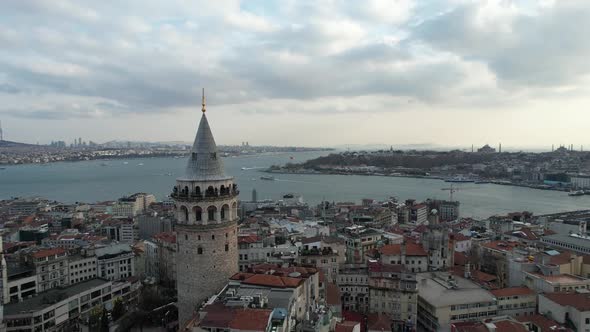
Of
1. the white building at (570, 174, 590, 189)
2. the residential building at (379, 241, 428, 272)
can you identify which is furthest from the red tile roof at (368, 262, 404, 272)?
the white building at (570, 174, 590, 189)

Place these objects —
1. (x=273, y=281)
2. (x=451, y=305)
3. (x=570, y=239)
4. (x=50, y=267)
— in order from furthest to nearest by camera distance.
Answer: (x=570, y=239)
(x=50, y=267)
(x=451, y=305)
(x=273, y=281)

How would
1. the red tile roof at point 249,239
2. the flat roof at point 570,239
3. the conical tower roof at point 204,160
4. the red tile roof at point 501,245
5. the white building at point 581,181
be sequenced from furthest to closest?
the white building at point 581,181 < the flat roof at point 570,239 < the red tile roof at point 501,245 < the red tile roof at point 249,239 < the conical tower roof at point 204,160

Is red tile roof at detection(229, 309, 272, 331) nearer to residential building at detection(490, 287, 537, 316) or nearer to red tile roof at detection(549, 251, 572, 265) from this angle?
residential building at detection(490, 287, 537, 316)

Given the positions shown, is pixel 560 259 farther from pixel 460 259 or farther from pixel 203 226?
pixel 203 226

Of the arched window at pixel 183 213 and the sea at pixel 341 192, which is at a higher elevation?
the arched window at pixel 183 213

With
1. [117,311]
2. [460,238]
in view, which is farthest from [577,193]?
[117,311]

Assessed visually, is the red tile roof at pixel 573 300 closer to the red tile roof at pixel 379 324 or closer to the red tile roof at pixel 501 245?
the red tile roof at pixel 379 324

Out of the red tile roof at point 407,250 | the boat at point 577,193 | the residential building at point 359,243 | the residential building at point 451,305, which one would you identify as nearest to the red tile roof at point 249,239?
the residential building at point 359,243
